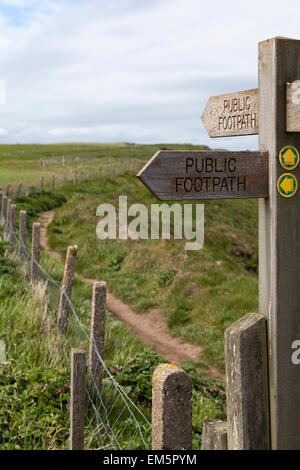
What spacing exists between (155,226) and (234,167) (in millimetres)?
13063

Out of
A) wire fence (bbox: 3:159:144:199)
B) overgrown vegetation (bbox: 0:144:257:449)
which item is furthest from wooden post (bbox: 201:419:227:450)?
wire fence (bbox: 3:159:144:199)

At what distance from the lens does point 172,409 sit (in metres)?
2.17

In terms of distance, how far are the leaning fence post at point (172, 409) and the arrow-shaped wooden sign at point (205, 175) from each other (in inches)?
32.8

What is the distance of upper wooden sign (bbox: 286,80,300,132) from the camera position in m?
2.53

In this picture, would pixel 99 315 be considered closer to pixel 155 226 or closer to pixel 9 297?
pixel 9 297

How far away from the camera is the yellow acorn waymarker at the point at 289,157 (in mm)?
2604

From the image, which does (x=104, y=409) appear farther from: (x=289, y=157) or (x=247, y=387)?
(x=289, y=157)

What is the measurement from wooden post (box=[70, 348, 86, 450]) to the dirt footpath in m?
4.01

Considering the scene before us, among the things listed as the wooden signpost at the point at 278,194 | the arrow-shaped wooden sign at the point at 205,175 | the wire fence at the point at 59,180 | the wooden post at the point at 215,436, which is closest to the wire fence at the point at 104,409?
the wooden post at the point at 215,436

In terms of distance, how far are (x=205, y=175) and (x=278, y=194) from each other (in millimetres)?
401

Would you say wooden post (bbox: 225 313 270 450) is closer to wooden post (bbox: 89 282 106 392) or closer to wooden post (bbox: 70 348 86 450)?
wooden post (bbox: 70 348 86 450)

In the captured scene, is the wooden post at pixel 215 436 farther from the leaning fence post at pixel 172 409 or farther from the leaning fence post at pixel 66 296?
the leaning fence post at pixel 66 296

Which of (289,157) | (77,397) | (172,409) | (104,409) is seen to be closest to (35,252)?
(104,409)

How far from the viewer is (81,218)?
16953 millimetres
